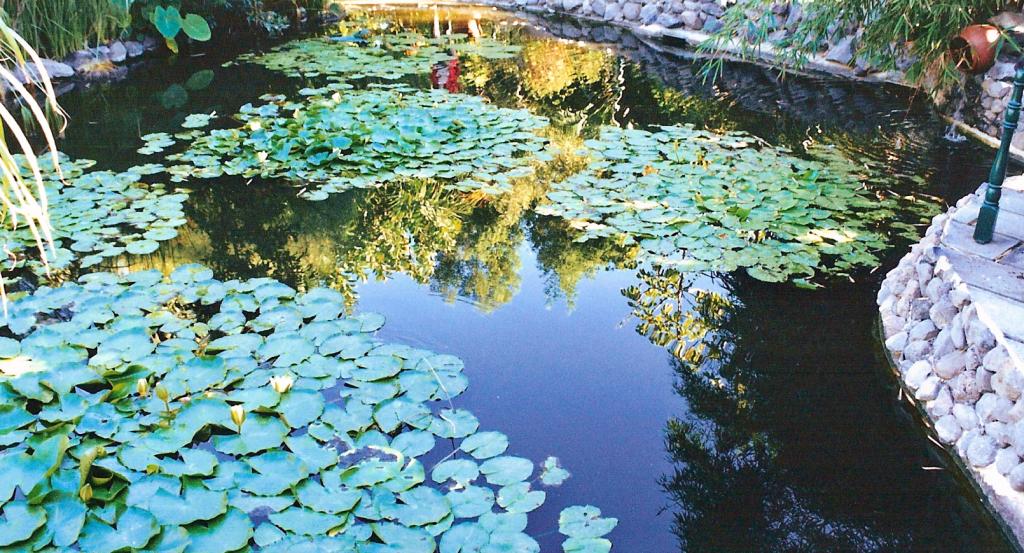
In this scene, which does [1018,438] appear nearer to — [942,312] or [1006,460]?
[1006,460]

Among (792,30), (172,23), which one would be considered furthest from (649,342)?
(172,23)

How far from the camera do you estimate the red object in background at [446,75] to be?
6.49 meters

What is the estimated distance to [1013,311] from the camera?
7.66 feet

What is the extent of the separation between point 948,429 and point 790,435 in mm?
434

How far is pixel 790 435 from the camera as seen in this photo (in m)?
2.45

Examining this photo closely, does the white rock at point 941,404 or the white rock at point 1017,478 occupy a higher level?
the white rock at point 1017,478

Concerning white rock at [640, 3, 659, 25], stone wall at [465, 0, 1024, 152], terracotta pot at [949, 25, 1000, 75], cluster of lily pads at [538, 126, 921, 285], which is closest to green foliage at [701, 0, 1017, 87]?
terracotta pot at [949, 25, 1000, 75]

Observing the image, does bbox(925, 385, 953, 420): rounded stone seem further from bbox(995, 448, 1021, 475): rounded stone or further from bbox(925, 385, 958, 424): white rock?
bbox(995, 448, 1021, 475): rounded stone

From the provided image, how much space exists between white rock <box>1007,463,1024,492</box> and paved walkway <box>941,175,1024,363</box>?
278mm

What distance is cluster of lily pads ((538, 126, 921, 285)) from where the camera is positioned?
135 inches

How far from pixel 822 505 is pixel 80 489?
1.85 metres

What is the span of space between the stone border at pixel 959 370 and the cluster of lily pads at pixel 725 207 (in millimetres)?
473

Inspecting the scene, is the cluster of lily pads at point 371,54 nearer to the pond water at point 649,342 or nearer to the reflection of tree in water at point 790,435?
the pond water at point 649,342

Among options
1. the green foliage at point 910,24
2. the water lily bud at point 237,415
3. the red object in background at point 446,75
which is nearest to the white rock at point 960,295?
the water lily bud at point 237,415
